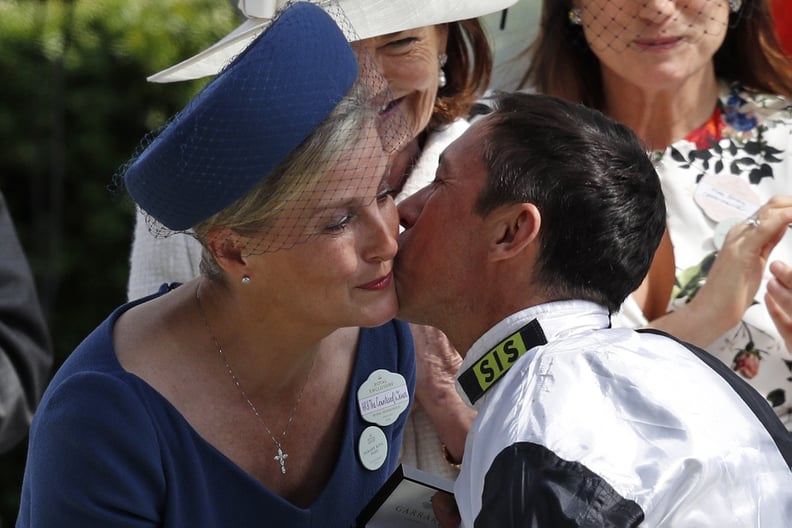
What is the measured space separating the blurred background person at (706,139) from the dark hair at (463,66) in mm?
258

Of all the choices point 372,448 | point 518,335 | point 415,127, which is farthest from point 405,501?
point 415,127

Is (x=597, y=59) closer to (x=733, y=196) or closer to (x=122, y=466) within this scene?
(x=733, y=196)

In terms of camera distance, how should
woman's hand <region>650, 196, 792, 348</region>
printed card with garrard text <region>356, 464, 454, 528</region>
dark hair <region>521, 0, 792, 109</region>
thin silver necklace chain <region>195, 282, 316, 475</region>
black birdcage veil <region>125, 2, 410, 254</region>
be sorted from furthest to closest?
1. dark hair <region>521, 0, 792, 109</region>
2. woman's hand <region>650, 196, 792, 348</region>
3. thin silver necklace chain <region>195, 282, 316, 475</region>
4. printed card with garrard text <region>356, 464, 454, 528</region>
5. black birdcage veil <region>125, 2, 410, 254</region>

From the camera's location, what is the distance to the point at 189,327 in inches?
99.9

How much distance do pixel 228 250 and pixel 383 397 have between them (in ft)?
1.95

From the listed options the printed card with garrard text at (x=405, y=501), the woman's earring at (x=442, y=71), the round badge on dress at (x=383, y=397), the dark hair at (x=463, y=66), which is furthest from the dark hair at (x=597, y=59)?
the printed card with garrard text at (x=405, y=501)

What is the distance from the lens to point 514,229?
245 centimetres

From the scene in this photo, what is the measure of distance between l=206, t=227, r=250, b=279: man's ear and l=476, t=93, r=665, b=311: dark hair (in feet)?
1.66

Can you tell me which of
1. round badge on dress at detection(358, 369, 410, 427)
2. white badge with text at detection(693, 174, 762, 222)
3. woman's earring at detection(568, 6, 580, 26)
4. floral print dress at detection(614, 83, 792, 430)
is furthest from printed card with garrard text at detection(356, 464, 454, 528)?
woman's earring at detection(568, 6, 580, 26)

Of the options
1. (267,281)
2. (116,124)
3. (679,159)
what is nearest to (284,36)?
(267,281)

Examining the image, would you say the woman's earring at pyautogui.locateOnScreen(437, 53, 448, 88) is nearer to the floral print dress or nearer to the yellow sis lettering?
the floral print dress

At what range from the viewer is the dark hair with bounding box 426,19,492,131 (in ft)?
11.2

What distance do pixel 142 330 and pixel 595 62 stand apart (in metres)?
1.79

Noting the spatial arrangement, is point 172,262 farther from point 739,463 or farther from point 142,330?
point 739,463
